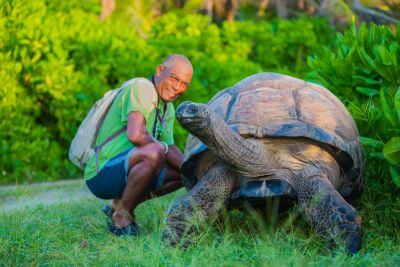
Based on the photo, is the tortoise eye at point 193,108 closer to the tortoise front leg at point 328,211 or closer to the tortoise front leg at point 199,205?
the tortoise front leg at point 199,205

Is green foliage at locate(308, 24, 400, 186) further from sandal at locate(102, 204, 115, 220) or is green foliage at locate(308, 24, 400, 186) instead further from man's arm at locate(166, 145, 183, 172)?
sandal at locate(102, 204, 115, 220)

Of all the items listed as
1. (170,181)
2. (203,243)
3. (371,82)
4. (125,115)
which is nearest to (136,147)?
(125,115)

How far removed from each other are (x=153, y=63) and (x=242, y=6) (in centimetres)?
994

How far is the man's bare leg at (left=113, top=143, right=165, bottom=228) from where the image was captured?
16.1 ft

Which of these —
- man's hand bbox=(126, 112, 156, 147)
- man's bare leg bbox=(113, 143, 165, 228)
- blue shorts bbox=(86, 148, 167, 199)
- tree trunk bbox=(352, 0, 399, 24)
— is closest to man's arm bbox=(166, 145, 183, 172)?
blue shorts bbox=(86, 148, 167, 199)

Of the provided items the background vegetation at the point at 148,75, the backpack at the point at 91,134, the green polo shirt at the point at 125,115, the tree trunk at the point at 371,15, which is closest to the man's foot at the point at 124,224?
the background vegetation at the point at 148,75


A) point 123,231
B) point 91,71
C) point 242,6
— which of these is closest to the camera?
point 123,231

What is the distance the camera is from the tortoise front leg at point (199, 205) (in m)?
4.32

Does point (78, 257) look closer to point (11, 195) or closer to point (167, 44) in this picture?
point (11, 195)

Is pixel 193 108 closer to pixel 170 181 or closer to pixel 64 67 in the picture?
pixel 170 181

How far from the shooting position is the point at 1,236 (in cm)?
444

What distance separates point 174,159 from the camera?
17.5ft

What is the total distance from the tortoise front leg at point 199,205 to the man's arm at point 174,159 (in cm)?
89

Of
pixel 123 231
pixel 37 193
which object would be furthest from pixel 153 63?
pixel 123 231
